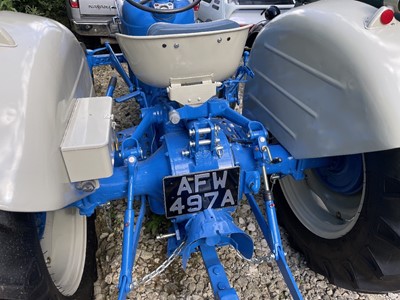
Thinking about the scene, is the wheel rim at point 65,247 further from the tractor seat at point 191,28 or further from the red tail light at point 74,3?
the red tail light at point 74,3

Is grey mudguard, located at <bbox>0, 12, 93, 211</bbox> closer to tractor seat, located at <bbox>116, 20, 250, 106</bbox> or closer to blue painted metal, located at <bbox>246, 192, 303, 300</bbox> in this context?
tractor seat, located at <bbox>116, 20, 250, 106</bbox>

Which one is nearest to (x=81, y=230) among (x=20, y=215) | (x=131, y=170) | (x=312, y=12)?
(x=131, y=170)

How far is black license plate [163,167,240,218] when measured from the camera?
1.33 meters

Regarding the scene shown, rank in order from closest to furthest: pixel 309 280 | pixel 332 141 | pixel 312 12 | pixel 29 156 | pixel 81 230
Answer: pixel 29 156 → pixel 332 141 → pixel 312 12 → pixel 81 230 → pixel 309 280

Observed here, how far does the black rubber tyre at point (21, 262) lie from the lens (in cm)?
98

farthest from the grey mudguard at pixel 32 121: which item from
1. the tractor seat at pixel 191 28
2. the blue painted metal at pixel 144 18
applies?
the blue painted metal at pixel 144 18

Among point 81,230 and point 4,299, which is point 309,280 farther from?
→ point 4,299

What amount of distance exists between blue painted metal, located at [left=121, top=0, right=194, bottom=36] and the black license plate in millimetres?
921

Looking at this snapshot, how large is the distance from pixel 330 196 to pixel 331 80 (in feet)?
1.89

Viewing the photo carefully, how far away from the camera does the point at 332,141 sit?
49.6 inches

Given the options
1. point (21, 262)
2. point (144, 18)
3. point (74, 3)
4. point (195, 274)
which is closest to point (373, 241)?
point (195, 274)

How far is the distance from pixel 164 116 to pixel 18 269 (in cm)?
83

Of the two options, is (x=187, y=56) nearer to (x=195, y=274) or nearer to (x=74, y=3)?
(x=195, y=274)

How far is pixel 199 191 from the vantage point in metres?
1.36
